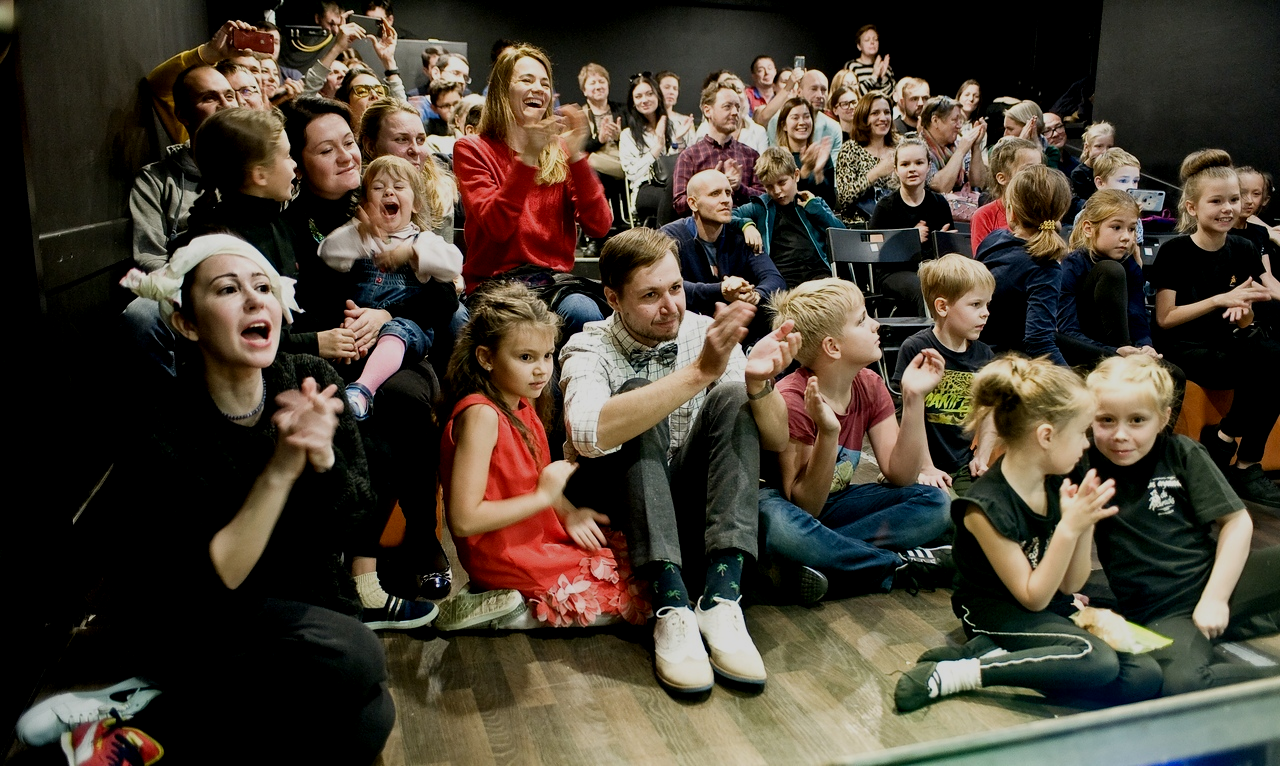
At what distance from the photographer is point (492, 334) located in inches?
93.8

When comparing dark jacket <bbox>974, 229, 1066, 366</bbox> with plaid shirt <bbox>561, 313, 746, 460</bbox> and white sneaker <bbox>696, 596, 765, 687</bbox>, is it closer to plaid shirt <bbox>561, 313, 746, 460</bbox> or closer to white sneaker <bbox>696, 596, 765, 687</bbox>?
plaid shirt <bbox>561, 313, 746, 460</bbox>

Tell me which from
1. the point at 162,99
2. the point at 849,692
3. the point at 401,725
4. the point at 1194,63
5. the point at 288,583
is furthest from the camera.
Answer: the point at 1194,63

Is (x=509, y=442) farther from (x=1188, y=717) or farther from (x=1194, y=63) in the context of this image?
(x=1194, y=63)

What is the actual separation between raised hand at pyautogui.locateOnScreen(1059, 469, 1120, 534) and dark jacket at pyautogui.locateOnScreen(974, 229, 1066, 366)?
5.06ft

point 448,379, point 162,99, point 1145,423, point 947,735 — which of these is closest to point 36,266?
point 448,379

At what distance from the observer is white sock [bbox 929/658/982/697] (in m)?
2.07

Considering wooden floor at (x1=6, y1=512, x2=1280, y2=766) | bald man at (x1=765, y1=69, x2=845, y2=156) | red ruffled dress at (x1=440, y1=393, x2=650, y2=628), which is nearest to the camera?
wooden floor at (x1=6, y1=512, x2=1280, y2=766)

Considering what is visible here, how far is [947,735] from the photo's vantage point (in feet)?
6.38

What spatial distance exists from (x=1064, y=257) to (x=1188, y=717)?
3.17 metres

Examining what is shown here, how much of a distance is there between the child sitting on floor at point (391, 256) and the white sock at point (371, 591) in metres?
0.48

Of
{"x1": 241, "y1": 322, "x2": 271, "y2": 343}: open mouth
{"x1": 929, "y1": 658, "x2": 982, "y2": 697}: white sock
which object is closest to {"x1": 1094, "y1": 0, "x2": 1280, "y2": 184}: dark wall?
{"x1": 929, "y1": 658, "x2": 982, "y2": 697}: white sock

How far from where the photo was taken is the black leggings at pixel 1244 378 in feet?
12.3

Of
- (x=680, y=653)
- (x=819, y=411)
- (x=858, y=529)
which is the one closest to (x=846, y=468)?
(x=858, y=529)

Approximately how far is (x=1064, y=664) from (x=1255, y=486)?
2.03 m
